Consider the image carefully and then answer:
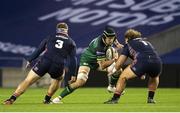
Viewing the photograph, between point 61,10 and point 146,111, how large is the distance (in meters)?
19.4

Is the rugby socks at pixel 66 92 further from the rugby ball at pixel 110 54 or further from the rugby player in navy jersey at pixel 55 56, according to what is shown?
the rugby ball at pixel 110 54

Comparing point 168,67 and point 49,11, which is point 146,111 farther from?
point 49,11

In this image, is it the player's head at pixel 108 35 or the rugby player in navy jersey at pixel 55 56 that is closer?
the rugby player in navy jersey at pixel 55 56

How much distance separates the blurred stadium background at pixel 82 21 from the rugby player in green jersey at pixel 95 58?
43.3 feet

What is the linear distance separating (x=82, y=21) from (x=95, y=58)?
48.7 ft

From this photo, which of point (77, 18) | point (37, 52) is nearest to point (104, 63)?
point (37, 52)

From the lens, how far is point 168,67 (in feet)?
98.8

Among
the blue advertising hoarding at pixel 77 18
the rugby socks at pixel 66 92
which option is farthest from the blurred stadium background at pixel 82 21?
the rugby socks at pixel 66 92

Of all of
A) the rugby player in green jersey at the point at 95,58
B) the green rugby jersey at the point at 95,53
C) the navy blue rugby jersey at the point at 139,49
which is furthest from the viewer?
the green rugby jersey at the point at 95,53

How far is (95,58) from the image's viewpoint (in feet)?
56.6

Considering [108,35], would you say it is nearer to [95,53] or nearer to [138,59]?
[95,53]

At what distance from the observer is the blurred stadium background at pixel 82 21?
102 feet

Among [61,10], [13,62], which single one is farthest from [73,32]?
[13,62]

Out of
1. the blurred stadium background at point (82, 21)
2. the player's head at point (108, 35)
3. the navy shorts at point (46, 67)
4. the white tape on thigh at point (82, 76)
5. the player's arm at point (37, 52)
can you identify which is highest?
the blurred stadium background at point (82, 21)
